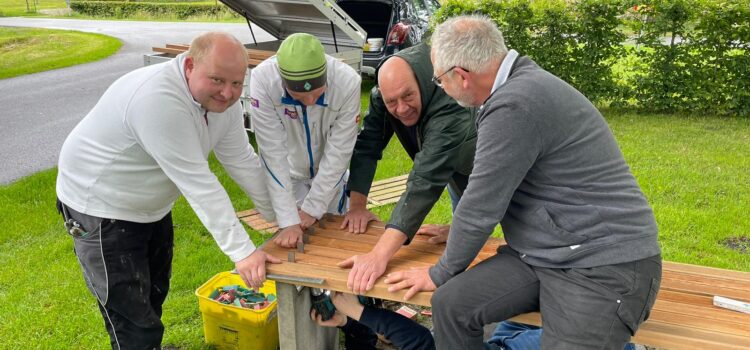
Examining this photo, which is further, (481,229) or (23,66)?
(23,66)

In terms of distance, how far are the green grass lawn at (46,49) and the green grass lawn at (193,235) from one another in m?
8.34

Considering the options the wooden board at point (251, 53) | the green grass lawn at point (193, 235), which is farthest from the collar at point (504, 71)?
the wooden board at point (251, 53)

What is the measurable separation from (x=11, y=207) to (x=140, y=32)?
16468mm

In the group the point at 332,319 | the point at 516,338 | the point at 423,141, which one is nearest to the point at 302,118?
the point at 423,141

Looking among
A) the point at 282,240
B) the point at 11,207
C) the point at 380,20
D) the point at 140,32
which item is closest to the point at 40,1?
the point at 140,32

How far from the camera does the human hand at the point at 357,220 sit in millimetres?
3166

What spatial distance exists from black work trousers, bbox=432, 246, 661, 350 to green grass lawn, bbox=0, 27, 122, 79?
480 inches

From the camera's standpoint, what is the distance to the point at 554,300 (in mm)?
2127

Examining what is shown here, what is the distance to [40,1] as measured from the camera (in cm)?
3994

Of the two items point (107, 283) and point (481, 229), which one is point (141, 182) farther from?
point (481, 229)

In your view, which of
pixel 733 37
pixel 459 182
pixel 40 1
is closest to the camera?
pixel 459 182

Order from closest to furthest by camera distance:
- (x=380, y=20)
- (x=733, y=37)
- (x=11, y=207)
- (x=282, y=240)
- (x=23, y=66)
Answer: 1. (x=282, y=240)
2. (x=11, y=207)
3. (x=733, y=37)
4. (x=380, y=20)
5. (x=23, y=66)

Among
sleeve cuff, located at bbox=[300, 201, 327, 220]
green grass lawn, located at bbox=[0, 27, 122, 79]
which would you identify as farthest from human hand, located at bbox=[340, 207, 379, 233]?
green grass lawn, located at bbox=[0, 27, 122, 79]

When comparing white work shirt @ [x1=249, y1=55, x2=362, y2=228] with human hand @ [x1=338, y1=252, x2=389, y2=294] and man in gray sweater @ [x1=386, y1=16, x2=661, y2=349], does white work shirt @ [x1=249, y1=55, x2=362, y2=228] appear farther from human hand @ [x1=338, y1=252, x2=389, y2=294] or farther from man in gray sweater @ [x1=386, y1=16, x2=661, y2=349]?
man in gray sweater @ [x1=386, y1=16, x2=661, y2=349]
